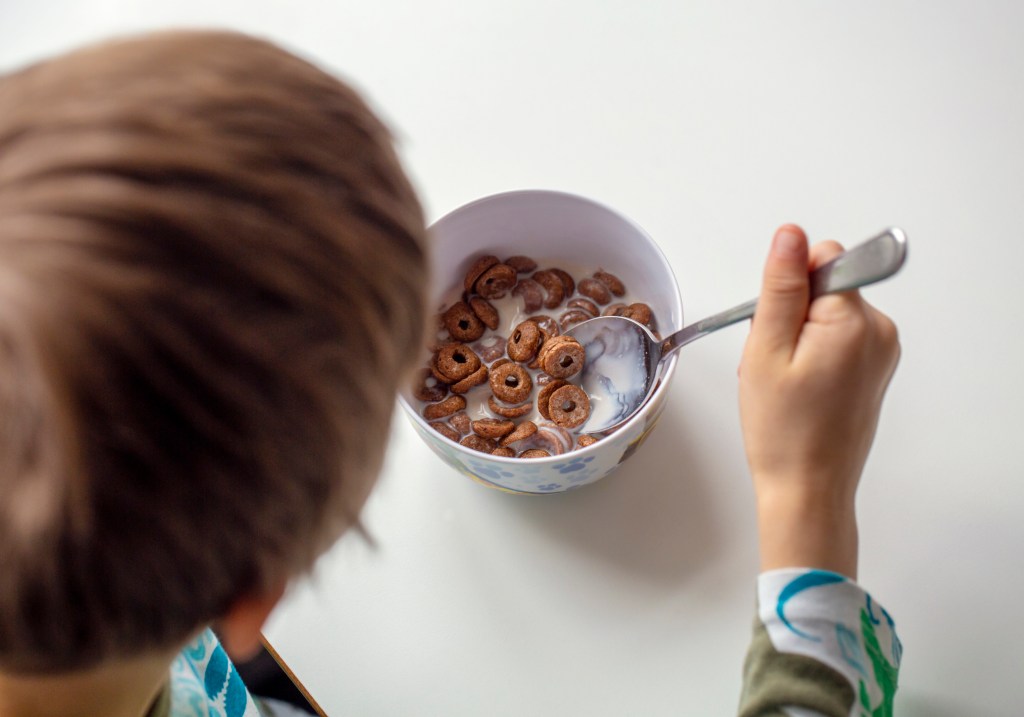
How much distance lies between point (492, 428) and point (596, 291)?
0.14m

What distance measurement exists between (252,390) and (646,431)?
307 mm

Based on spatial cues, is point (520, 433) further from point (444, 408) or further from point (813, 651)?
point (813, 651)

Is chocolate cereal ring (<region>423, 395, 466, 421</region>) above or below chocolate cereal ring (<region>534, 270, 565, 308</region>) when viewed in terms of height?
below

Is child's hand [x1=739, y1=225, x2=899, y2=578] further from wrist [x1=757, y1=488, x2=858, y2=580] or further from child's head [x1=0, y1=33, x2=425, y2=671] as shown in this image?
child's head [x1=0, y1=33, x2=425, y2=671]

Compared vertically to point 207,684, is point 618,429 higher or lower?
higher

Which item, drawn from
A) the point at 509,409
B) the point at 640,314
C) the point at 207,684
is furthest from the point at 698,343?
the point at 207,684

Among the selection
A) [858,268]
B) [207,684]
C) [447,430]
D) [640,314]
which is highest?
[858,268]

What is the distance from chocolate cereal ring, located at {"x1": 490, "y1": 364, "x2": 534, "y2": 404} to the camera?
1.93 feet

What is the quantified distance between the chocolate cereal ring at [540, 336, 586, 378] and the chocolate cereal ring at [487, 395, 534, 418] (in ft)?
0.10

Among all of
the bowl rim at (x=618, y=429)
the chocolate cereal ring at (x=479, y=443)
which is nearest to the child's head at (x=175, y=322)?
the bowl rim at (x=618, y=429)

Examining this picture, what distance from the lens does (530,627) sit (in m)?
0.56

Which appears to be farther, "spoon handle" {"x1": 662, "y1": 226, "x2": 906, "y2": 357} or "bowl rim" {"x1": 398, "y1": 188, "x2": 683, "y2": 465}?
"bowl rim" {"x1": 398, "y1": 188, "x2": 683, "y2": 465}

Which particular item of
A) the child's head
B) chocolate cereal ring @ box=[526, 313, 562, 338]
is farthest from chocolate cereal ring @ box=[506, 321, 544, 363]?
the child's head

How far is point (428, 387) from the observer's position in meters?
0.60
